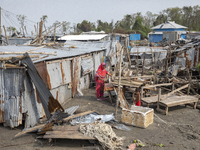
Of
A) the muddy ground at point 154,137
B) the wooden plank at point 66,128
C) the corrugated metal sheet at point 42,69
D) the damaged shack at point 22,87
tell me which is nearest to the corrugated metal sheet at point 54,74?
the damaged shack at point 22,87

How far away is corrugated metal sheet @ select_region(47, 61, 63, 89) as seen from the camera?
764 centimetres

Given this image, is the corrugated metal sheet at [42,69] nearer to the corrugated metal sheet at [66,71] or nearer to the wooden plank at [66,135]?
the corrugated metal sheet at [66,71]

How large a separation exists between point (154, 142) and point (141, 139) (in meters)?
0.39

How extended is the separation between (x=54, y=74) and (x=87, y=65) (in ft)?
13.2

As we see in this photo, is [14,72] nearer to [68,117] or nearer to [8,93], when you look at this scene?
[8,93]

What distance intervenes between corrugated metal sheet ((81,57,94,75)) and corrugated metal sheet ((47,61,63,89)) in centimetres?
283

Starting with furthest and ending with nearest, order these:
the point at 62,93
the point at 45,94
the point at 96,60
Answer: the point at 96,60 < the point at 62,93 < the point at 45,94

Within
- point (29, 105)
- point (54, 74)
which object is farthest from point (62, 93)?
point (29, 105)

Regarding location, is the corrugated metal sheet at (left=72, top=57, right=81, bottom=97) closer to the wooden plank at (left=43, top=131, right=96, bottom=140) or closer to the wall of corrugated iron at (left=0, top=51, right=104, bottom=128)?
the wall of corrugated iron at (left=0, top=51, right=104, bottom=128)

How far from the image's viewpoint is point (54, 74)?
8.02 meters

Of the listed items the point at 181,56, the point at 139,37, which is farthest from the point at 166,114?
the point at 139,37

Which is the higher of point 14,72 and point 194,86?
point 14,72

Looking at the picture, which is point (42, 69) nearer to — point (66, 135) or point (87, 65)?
point (66, 135)

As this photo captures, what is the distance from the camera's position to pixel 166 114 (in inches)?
307
